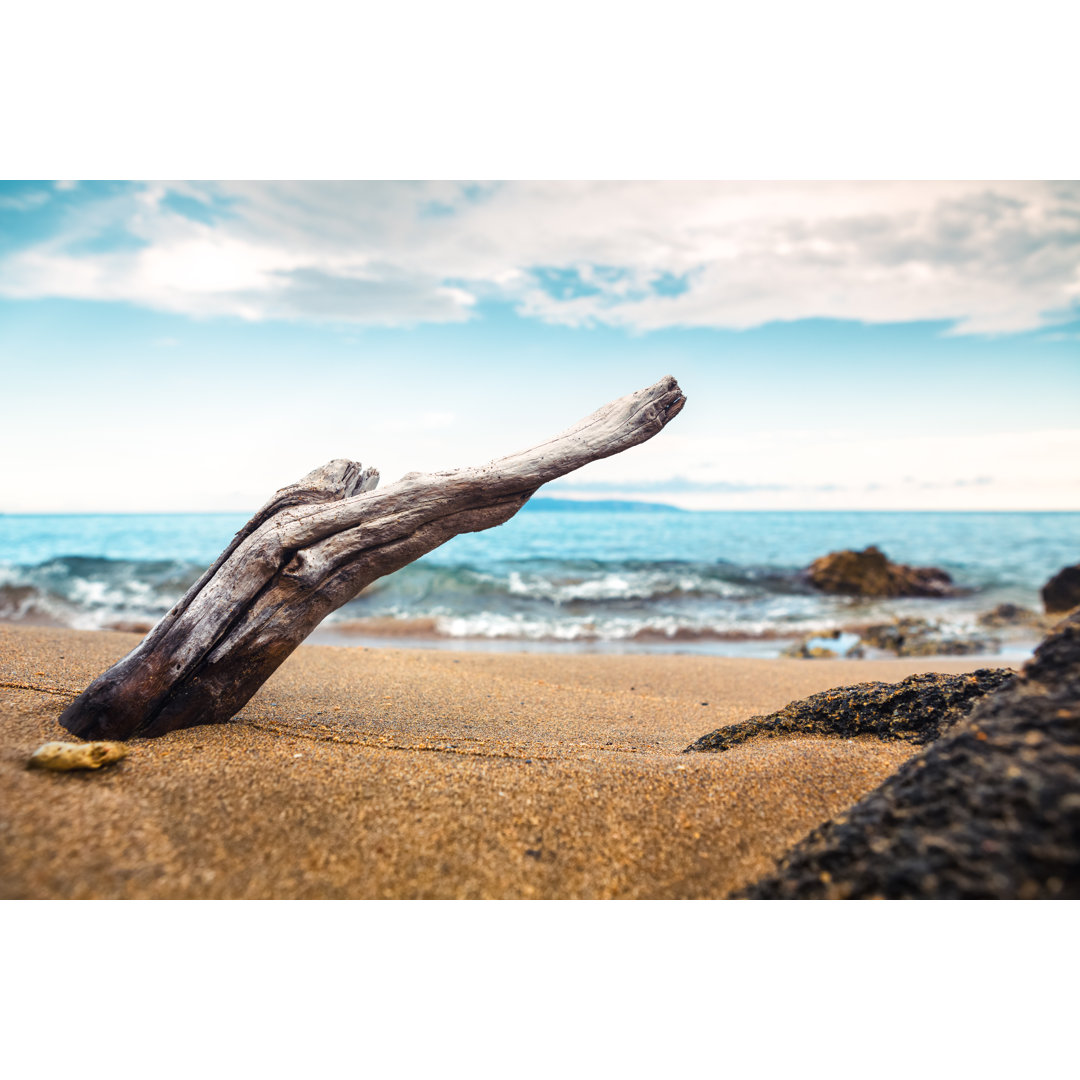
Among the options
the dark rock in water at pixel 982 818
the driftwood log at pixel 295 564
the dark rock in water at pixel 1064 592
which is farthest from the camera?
the dark rock in water at pixel 1064 592

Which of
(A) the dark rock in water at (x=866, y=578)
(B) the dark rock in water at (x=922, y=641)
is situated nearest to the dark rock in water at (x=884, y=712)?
(B) the dark rock in water at (x=922, y=641)

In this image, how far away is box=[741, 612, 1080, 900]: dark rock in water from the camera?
1604 millimetres

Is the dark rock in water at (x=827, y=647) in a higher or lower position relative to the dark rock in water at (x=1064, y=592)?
lower

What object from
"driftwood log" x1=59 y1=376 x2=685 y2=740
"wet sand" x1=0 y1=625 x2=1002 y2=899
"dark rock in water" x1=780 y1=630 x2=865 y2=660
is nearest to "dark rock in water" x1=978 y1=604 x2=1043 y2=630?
"dark rock in water" x1=780 y1=630 x2=865 y2=660

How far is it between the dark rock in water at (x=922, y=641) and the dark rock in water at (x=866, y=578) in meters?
4.46

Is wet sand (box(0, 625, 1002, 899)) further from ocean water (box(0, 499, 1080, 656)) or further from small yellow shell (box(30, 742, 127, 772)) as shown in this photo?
ocean water (box(0, 499, 1080, 656))

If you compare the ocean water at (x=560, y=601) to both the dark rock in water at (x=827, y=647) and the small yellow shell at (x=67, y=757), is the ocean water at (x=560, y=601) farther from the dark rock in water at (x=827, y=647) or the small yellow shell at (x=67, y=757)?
the small yellow shell at (x=67, y=757)

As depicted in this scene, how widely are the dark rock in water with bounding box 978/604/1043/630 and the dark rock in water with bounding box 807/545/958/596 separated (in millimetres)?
2733

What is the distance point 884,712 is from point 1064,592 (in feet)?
45.0

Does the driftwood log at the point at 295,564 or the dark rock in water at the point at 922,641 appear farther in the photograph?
the dark rock in water at the point at 922,641

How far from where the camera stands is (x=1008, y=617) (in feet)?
42.8

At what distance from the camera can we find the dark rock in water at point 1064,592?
13.1 metres

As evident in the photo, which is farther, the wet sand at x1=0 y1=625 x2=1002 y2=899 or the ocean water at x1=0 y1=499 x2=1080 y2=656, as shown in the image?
the ocean water at x1=0 y1=499 x2=1080 y2=656

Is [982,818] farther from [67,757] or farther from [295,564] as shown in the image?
[67,757]
